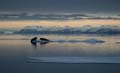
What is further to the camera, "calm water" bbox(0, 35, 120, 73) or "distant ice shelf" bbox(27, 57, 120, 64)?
"distant ice shelf" bbox(27, 57, 120, 64)

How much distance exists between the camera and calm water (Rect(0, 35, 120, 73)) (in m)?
7.27

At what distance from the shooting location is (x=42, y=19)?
38.4 feet

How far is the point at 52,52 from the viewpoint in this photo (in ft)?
30.2

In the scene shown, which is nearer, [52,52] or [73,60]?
[73,60]

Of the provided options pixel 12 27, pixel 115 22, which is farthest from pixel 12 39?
pixel 115 22

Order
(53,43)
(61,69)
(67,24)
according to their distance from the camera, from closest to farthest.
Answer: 1. (61,69)
2. (53,43)
3. (67,24)

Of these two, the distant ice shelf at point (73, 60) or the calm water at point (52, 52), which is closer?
the calm water at point (52, 52)

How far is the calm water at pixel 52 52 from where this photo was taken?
23.8 ft

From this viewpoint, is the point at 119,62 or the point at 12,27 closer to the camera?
the point at 119,62

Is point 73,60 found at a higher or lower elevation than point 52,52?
lower

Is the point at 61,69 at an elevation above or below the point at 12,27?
below

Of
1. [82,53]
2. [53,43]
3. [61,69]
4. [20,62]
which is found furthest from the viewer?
[53,43]

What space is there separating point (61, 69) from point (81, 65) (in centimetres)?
42

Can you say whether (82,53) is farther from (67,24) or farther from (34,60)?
(67,24)
